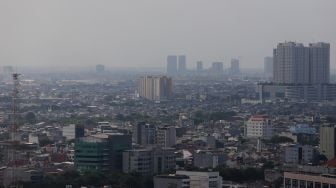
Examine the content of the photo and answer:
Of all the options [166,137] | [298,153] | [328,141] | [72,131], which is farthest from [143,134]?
[298,153]

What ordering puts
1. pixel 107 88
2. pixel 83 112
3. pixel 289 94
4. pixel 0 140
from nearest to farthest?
pixel 0 140
pixel 83 112
pixel 289 94
pixel 107 88

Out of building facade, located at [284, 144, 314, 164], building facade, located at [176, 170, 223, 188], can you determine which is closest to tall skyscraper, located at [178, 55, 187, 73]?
building facade, located at [284, 144, 314, 164]

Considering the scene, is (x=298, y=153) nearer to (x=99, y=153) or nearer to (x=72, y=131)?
(x=99, y=153)

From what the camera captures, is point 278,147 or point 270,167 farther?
point 278,147

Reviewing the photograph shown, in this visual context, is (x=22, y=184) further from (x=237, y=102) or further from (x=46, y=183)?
(x=237, y=102)

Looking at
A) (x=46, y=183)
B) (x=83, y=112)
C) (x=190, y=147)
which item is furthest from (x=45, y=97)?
(x=46, y=183)

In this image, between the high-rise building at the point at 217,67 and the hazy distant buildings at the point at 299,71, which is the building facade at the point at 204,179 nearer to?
the hazy distant buildings at the point at 299,71
